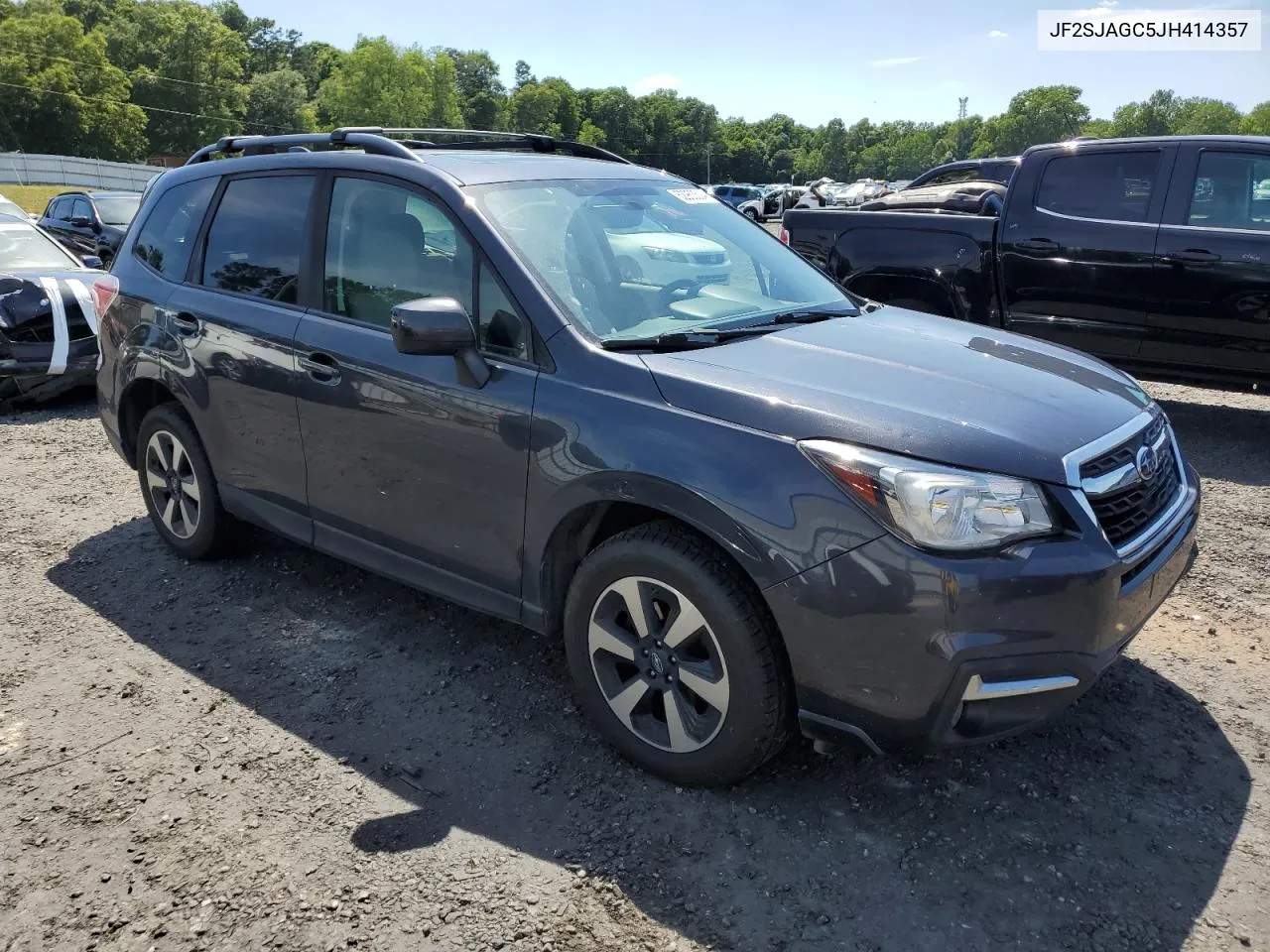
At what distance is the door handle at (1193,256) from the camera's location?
6.30 metres

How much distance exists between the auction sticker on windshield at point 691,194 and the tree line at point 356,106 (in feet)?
191

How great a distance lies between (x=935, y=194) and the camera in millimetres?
9227

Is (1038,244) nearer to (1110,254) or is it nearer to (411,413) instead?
(1110,254)

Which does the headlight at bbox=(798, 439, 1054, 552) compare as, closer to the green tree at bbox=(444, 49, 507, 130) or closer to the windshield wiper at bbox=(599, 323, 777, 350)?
the windshield wiper at bbox=(599, 323, 777, 350)

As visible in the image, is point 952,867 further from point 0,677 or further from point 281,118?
point 281,118

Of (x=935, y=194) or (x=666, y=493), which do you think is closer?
(x=666, y=493)

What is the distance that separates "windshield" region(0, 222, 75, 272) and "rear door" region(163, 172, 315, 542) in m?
5.26

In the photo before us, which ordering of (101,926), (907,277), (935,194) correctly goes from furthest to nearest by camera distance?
(935,194)
(907,277)
(101,926)

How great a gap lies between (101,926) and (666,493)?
5.96 ft

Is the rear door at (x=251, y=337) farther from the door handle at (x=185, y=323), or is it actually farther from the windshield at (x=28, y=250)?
the windshield at (x=28, y=250)

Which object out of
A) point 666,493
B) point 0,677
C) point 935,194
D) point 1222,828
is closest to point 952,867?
point 1222,828

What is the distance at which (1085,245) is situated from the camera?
6.73 metres

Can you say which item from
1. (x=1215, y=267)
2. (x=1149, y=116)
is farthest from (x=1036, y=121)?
(x=1215, y=267)

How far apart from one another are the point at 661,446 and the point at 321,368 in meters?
1.58
